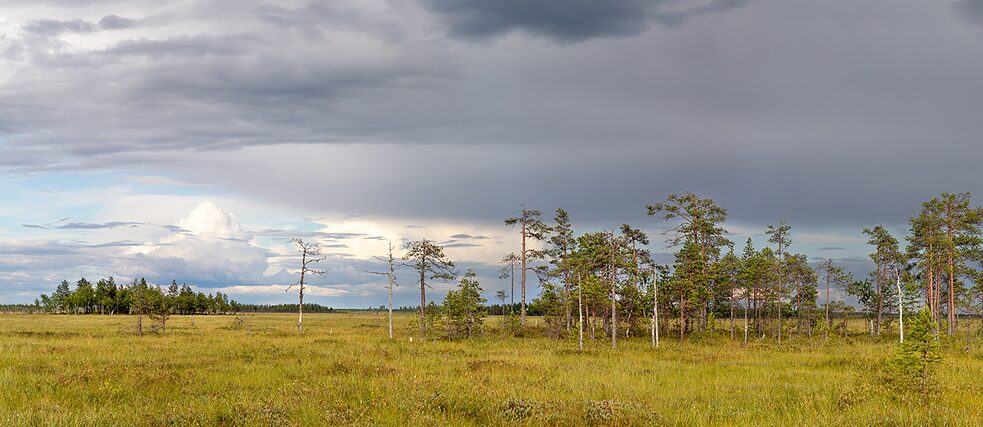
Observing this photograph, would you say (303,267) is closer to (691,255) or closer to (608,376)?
(691,255)

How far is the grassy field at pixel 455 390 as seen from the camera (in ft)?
44.3

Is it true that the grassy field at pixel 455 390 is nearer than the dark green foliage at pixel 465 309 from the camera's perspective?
Yes

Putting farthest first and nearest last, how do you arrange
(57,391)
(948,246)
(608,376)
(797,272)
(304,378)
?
(797,272) < (948,246) < (608,376) < (304,378) < (57,391)

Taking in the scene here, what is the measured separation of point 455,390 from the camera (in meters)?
18.0

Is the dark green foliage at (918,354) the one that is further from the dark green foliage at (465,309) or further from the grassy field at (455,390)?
the dark green foliage at (465,309)

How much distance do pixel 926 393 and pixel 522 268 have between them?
146 ft

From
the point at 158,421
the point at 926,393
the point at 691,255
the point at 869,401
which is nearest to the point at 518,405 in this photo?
the point at 158,421

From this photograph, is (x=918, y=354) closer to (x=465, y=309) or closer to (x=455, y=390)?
(x=455, y=390)

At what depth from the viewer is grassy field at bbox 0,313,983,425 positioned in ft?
44.3

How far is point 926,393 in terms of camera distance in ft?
59.1

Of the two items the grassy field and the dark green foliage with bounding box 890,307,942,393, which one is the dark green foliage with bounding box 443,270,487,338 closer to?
the grassy field

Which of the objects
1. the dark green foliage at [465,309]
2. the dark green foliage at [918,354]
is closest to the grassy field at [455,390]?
the dark green foliage at [918,354]

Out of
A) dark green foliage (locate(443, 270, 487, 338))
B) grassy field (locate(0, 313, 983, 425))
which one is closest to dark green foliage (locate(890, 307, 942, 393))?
grassy field (locate(0, 313, 983, 425))

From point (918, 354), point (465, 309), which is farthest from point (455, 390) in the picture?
point (465, 309)
